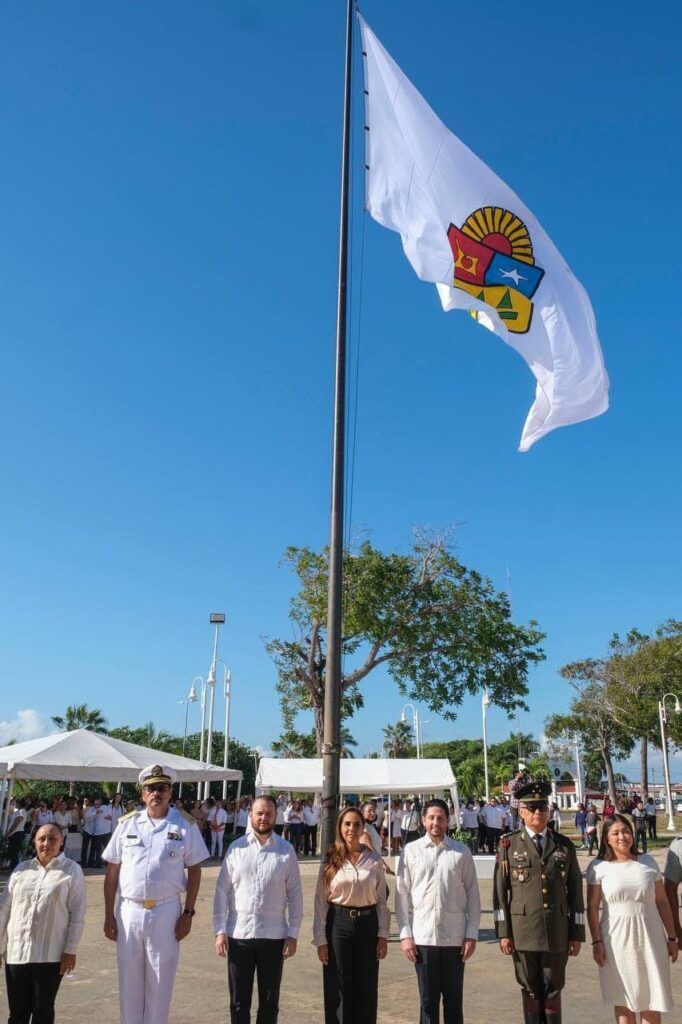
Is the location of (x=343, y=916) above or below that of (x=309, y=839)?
above

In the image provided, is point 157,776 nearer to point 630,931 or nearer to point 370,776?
point 630,931

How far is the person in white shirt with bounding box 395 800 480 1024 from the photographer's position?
209 inches

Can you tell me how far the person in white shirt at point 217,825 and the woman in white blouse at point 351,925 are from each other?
19.9 meters

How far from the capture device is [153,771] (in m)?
5.70

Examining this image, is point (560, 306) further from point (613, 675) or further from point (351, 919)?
point (613, 675)

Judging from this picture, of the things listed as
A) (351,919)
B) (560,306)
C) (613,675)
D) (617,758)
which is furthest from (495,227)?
(617,758)

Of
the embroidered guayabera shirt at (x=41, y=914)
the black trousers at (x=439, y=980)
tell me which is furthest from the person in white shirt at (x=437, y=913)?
the embroidered guayabera shirt at (x=41, y=914)

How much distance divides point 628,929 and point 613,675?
162 ft

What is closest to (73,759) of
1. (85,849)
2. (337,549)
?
(85,849)

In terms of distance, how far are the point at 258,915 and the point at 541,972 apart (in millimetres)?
1854

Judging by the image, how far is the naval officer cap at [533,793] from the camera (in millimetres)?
5586

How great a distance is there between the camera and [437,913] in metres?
5.41

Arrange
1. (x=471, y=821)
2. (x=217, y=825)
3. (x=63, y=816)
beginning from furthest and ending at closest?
(x=471, y=821) < (x=217, y=825) < (x=63, y=816)

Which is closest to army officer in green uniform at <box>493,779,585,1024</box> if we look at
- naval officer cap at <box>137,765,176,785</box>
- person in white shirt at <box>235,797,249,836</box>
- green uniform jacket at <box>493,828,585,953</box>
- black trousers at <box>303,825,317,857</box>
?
green uniform jacket at <box>493,828,585,953</box>
